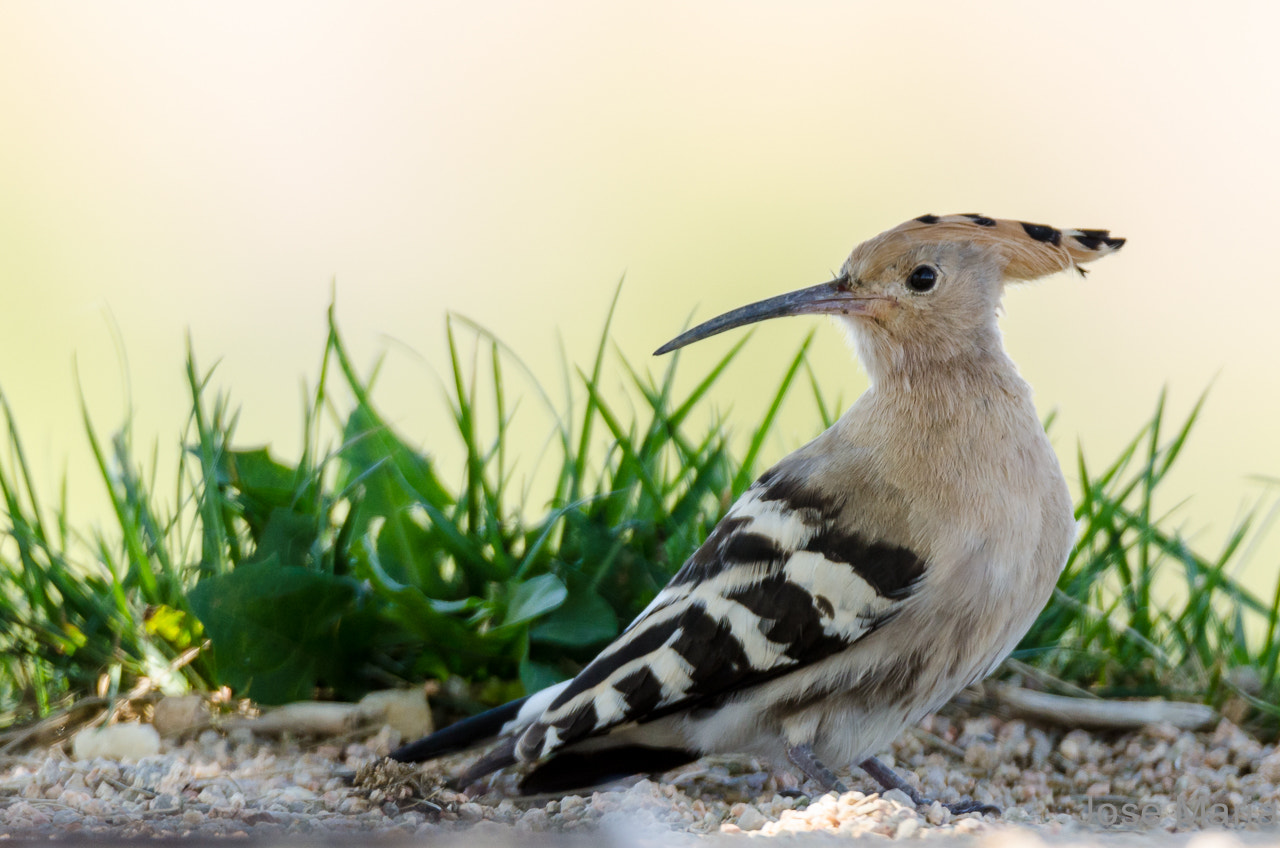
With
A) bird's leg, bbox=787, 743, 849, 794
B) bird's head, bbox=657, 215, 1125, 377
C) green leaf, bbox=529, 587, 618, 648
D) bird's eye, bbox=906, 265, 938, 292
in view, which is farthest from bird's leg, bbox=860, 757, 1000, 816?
bird's eye, bbox=906, 265, 938, 292

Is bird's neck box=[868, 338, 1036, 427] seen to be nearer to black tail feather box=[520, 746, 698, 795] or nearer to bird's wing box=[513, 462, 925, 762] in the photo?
bird's wing box=[513, 462, 925, 762]

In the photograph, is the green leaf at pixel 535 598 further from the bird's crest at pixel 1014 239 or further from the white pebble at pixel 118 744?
the bird's crest at pixel 1014 239

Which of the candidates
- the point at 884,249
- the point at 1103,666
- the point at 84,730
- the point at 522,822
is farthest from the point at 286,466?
the point at 1103,666

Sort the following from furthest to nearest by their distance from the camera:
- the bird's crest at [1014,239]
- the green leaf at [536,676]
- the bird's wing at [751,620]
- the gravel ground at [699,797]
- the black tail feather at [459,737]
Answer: the green leaf at [536,676] → the bird's crest at [1014,239] → the black tail feather at [459,737] → the bird's wing at [751,620] → the gravel ground at [699,797]

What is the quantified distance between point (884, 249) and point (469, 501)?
0.79 meters

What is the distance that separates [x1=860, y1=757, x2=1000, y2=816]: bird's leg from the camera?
65.9 inches

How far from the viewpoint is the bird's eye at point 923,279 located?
1.89 metres

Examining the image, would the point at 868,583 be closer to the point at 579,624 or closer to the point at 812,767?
the point at 812,767

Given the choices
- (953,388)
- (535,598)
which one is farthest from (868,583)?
(535,598)

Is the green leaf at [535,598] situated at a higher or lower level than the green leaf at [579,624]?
higher

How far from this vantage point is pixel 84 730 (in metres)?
1.96

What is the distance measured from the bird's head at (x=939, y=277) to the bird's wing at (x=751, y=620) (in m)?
0.29

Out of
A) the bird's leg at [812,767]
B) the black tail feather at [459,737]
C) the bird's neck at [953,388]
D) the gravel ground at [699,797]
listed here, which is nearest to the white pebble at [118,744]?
the gravel ground at [699,797]

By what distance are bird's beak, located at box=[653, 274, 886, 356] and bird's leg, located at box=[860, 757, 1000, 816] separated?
0.64 m
